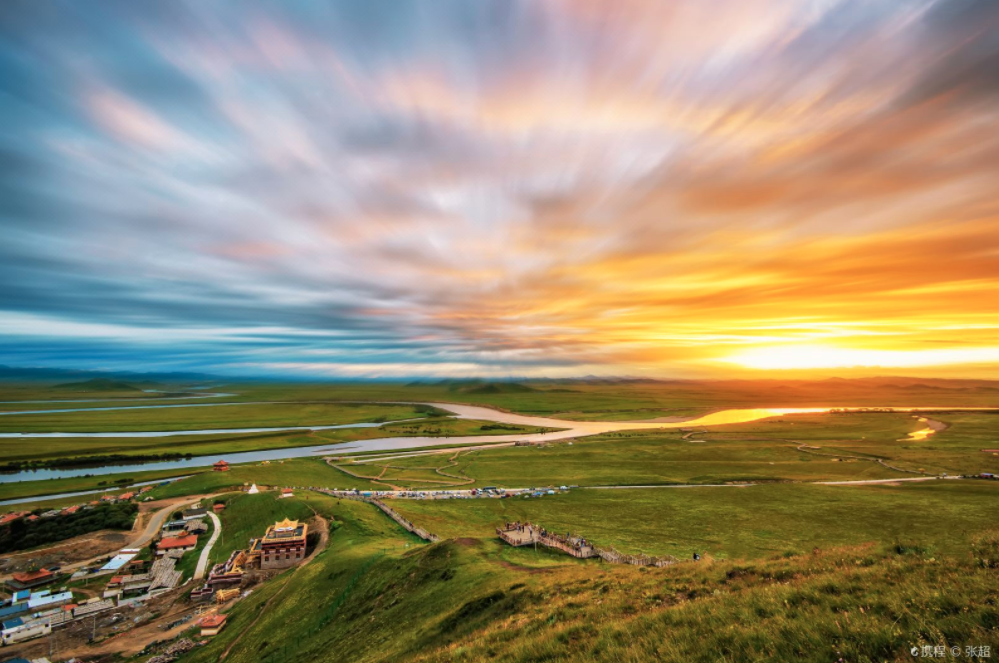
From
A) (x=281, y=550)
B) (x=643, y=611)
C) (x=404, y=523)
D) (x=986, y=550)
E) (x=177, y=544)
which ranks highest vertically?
(x=986, y=550)

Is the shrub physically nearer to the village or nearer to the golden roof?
the village

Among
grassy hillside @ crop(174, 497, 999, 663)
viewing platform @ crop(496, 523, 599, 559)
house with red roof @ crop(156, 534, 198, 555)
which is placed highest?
grassy hillside @ crop(174, 497, 999, 663)

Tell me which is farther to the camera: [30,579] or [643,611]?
[30,579]

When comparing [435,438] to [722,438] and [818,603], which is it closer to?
[722,438]

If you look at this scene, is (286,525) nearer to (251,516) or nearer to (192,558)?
(192,558)

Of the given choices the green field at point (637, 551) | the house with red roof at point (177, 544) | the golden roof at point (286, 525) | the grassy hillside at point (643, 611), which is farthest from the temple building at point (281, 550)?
the house with red roof at point (177, 544)

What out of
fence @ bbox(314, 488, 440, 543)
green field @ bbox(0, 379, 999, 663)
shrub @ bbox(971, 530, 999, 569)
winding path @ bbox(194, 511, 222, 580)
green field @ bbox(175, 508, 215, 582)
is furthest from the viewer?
green field @ bbox(175, 508, 215, 582)


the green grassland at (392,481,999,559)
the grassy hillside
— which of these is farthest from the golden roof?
the grassy hillside

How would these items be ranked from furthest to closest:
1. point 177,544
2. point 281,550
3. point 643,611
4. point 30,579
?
point 177,544 < point 30,579 < point 281,550 < point 643,611

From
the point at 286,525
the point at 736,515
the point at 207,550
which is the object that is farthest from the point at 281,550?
the point at 736,515

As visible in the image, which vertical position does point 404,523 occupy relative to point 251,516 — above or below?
above

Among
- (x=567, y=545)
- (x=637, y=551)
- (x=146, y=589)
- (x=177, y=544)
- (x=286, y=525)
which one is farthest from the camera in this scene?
(x=177, y=544)

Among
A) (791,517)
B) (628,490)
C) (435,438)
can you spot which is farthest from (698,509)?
(435,438)

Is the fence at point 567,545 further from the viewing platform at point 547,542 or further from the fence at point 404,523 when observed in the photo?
the fence at point 404,523
